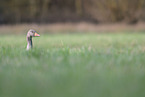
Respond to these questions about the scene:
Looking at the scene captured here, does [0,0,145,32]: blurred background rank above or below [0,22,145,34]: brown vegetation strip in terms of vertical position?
above

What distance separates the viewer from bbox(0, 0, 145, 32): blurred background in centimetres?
1351

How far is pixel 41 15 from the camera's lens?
15789 millimetres

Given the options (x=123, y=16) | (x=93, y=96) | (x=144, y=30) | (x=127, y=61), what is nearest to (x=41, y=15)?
(x=123, y=16)

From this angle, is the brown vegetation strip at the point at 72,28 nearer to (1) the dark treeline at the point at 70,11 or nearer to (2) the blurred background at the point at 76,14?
(2) the blurred background at the point at 76,14

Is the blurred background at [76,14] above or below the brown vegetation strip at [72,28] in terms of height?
above

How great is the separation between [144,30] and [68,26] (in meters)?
4.92

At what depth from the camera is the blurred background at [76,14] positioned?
13.5m

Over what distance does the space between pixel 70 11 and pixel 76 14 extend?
20.5 inches

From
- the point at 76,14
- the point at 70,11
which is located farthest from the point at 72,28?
the point at 70,11

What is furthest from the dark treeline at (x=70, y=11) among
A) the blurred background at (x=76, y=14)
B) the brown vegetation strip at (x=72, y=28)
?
the brown vegetation strip at (x=72, y=28)

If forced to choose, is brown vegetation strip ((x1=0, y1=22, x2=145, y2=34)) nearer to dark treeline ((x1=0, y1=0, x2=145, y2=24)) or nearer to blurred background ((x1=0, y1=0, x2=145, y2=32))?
blurred background ((x1=0, y1=0, x2=145, y2=32))

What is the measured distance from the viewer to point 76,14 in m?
15.9

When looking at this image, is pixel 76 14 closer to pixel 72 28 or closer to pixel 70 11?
pixel 70 11

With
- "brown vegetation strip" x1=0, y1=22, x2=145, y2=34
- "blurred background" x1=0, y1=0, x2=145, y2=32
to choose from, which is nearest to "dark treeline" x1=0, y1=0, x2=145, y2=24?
"blurred background" x1=0, y1=0, x2=145, y2=32
